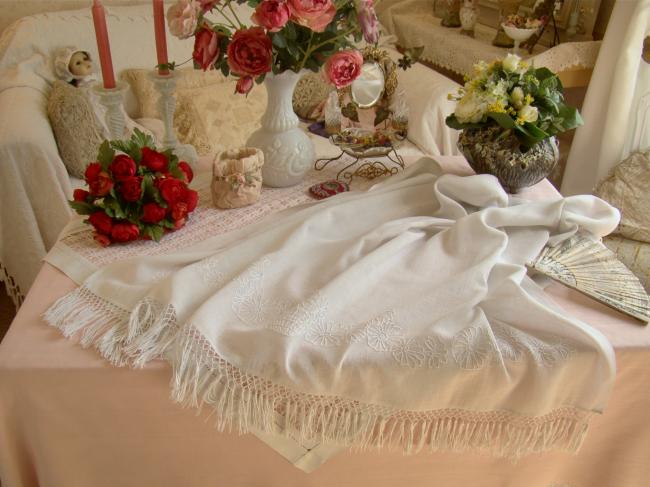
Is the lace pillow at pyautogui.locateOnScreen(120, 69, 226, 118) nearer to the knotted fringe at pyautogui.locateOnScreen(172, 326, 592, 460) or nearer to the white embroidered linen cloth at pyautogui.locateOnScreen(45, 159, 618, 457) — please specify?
the white embroidered linen cloth at pyautogui.locateOnScreen(45, 159, 618, 457)

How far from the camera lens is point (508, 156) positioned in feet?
3.93

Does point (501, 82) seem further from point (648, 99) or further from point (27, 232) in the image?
point (27, 232)

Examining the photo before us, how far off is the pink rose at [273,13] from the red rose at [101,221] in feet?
1.54

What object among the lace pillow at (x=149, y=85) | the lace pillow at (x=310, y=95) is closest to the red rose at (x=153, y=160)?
the lace pillow at (x=149, y=85)

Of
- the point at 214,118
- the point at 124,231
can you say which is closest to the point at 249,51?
the point at 124,231

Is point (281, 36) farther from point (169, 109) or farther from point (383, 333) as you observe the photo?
point (383, 333)

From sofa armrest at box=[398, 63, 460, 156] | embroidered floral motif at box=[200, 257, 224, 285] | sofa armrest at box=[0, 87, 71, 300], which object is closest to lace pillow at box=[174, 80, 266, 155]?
sofa armrest at box=[0, 87, 71, 300]

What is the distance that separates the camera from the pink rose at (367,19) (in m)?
1.10

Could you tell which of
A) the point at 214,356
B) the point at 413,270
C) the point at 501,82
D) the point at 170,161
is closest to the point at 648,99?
the point at 501,82

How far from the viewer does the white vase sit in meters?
1.27

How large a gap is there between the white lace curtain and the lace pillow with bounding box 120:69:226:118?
1556 mm

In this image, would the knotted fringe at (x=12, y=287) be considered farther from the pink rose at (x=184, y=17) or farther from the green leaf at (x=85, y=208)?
the pink rose at (x=184, y=17)

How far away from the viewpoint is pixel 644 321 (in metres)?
0.95

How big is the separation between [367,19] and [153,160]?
0.50 m
